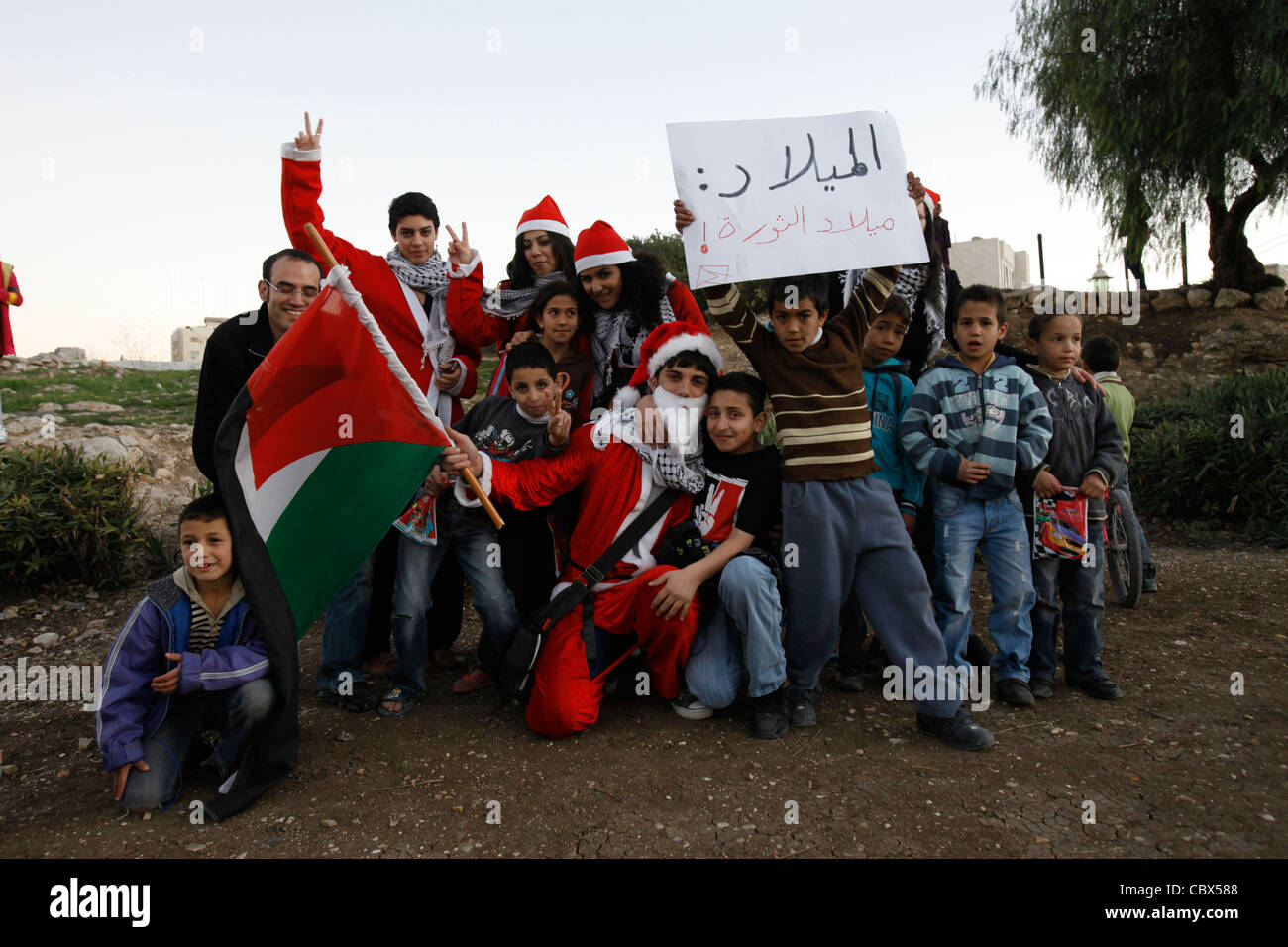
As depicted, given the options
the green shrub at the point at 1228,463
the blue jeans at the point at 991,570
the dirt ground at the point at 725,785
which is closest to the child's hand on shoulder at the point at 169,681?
the dirt ground at the point at 725,785

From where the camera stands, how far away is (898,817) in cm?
285

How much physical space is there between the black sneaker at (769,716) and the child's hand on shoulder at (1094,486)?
1.68m

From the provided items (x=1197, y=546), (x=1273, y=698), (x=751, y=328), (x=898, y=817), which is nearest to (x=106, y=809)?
(x=898, y=817)

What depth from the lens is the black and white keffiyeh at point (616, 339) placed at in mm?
4262

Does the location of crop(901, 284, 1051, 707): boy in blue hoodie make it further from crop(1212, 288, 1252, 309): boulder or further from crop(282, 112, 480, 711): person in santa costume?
crop(1212, 288, 1252, 309): boulder

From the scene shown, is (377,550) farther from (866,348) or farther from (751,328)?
(866,348)

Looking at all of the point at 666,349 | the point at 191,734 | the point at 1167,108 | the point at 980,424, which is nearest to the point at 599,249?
the point at 666,349

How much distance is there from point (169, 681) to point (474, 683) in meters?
1.46

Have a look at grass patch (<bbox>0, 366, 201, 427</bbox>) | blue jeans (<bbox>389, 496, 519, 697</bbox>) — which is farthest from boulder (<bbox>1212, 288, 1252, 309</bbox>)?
grass patch (<bbox>0, 366, 201, 427</bbox>)

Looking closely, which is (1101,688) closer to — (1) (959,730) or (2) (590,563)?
(1) (959,730)

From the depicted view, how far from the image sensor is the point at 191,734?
3.17m

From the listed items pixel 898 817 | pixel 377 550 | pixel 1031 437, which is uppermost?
pixel 1031 437

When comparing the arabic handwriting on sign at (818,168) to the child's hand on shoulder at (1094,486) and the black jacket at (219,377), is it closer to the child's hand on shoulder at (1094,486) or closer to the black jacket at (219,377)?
the child's hand on shoulder at (1094,486)

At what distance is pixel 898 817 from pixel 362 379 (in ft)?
8.29
